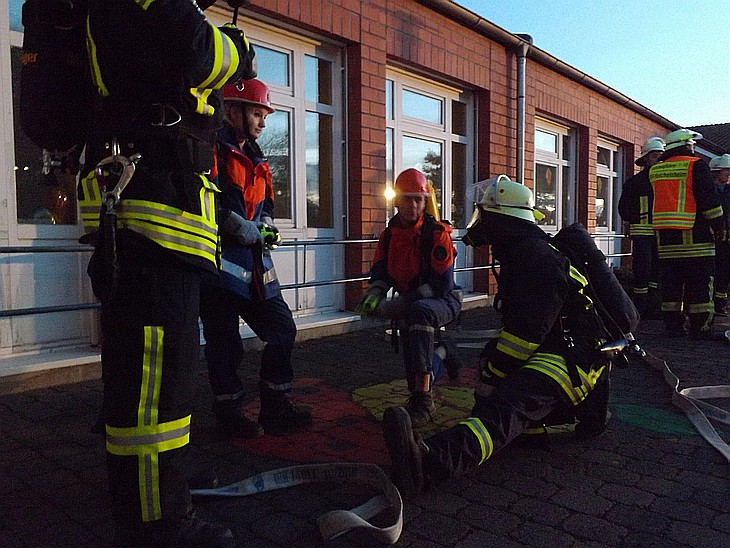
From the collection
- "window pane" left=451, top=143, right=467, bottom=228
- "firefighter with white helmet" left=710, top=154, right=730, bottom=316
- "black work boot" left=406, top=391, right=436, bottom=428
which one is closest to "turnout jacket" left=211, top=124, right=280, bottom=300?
"black work boot" left=406, top=391, right=436, bottom=428

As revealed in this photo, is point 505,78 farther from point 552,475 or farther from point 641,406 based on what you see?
point 552,475

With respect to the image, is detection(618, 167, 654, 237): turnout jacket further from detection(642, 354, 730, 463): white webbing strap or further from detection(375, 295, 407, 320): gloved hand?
detection(375, 295, 407, 320): gloved hand

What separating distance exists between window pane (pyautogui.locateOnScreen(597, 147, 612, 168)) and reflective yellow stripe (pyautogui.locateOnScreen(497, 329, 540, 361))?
11.8 m

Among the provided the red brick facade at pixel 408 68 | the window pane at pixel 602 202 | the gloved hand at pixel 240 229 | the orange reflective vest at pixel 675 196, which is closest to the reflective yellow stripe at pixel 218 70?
the gloved hand at pixel 240 229

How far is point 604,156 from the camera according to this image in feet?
45.3

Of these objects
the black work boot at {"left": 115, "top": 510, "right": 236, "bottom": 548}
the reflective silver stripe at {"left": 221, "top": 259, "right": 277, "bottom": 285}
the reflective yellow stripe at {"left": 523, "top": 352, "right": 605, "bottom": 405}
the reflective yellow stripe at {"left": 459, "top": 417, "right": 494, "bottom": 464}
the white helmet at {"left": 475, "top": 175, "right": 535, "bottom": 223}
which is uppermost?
the white helmet at {"left": 475, "top": 175, "right": 535, "bottom": 223}

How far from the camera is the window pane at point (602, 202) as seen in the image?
1372 cm

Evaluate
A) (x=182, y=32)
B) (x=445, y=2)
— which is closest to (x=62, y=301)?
(x=182, y=32)

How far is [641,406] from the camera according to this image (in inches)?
155

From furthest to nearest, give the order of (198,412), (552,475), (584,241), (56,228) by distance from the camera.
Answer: (56,228) → (198,412) → (584,241) → (552,475)

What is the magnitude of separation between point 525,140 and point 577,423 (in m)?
7.17

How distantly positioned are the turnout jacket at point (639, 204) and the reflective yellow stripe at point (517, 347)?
5123 millimetres

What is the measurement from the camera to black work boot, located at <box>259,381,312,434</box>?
3.32 meters

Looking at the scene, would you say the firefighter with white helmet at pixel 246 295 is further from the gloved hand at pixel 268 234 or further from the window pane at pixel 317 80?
the window pane at pixel 317 80
